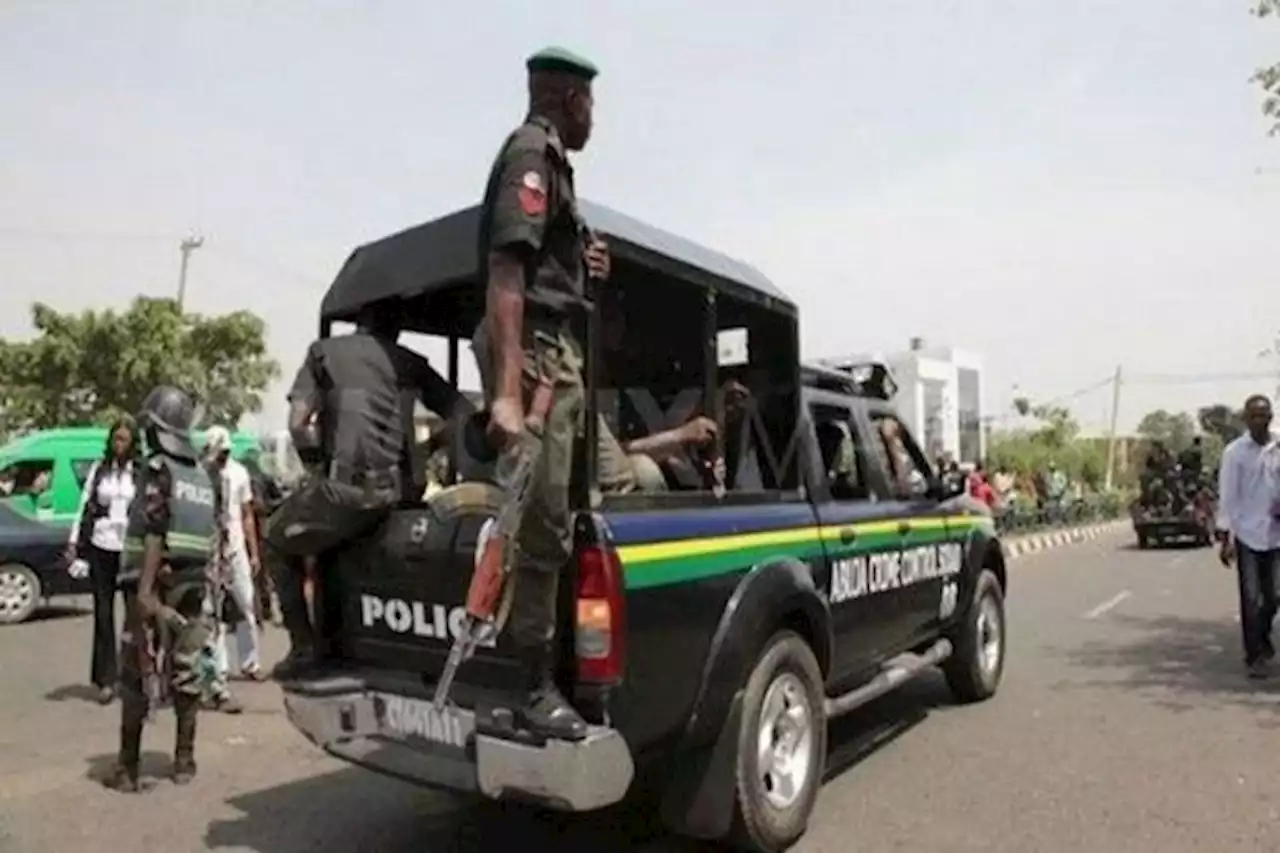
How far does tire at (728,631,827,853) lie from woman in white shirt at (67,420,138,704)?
5.21 metres

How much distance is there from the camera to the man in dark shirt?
4230 mm

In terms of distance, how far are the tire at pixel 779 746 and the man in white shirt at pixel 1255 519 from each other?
4551mm

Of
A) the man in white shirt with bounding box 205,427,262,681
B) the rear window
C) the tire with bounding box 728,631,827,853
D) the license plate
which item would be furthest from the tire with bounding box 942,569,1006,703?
the rear window

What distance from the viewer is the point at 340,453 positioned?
429cm

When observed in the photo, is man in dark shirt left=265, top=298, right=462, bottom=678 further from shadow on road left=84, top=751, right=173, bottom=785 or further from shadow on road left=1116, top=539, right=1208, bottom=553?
shadow on road left=1116, top=539, right=1208, bottom=553

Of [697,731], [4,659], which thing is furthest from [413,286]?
[4,659]

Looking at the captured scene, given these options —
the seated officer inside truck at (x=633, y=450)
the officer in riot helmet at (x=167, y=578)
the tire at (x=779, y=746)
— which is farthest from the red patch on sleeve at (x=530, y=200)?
the officer in riot helmet at (x=167, y=578)

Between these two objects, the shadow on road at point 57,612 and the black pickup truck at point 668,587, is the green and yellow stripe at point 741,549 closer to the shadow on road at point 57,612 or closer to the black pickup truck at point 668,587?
the black pickup truck at point 668,587

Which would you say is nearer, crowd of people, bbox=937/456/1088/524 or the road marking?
the road marking

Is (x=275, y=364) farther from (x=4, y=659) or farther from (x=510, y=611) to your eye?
(x=510, y=611)

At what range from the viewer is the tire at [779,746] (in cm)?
416

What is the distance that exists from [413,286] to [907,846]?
2894 mm

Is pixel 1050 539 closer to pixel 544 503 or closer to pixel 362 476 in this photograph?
pixel 362 476

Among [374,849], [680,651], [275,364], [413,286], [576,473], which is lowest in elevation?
[374,849]
